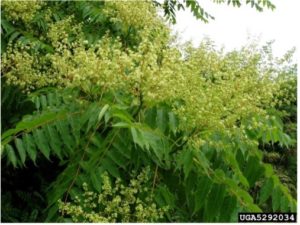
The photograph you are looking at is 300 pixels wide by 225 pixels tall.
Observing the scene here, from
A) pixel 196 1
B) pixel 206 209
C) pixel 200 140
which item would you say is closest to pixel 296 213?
pixel 206 209

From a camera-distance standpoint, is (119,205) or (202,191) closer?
(202,191)

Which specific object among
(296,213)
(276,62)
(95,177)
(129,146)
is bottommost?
(296,213)

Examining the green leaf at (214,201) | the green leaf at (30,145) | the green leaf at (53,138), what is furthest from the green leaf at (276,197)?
the green leaf at (30,145)

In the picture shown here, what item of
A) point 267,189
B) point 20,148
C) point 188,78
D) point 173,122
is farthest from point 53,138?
point 267,189

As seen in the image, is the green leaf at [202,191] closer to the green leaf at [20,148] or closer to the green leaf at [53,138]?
the green leaf at [53,138]

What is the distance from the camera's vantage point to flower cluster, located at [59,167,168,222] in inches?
108

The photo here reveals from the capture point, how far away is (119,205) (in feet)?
9.71

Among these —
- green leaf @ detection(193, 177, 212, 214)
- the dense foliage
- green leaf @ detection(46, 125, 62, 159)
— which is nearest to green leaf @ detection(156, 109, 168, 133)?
the dense foliage

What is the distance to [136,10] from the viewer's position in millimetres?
3736

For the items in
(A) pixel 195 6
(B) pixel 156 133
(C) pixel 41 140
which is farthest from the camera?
(A) pixel 195 6

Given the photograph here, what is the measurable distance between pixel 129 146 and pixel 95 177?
0.88 feet

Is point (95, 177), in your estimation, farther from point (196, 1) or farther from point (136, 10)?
point (196, 1)

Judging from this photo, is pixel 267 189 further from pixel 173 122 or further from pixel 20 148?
pixel 20 148

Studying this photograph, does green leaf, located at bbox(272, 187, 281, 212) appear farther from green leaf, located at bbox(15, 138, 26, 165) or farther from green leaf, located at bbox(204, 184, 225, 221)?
green leaf, located at bbox(15, 138, 26, 165)
